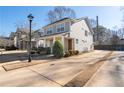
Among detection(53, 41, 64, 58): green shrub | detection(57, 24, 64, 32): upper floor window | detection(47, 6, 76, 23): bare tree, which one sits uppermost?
detection(47, 6, 76, 23): bare tree

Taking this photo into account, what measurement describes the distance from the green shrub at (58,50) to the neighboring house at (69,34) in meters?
0.92

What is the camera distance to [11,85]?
516 cm

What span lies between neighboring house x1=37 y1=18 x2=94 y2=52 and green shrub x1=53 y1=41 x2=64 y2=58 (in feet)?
3.03

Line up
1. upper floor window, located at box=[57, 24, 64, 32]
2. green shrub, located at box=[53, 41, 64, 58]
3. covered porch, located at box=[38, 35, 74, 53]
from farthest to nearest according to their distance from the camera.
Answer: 1. upper floor window, located at box=[57, 24, 64, 32]
2. covered porch, located at box=[38, 35, 74, 53]
3. green shrub, located at box=[53, 41, 64, 58]

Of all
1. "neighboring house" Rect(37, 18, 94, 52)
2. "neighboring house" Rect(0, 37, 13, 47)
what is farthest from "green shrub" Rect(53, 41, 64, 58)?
"neighboring house" Rect(0, 37, 13, 47)

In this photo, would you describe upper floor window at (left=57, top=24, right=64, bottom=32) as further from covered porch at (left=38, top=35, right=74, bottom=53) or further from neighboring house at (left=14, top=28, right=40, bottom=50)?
neighboring house at (left=14, top=28, right=40, bottom=50)

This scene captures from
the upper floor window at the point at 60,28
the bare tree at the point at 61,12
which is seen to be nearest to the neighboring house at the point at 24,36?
the upper floor window at the point at 60,28

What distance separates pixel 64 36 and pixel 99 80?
8684 millimetres

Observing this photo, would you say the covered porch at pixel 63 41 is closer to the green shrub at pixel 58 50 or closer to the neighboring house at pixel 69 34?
the neighboring house at pixel 69 34

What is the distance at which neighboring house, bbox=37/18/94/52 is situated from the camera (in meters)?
14.0

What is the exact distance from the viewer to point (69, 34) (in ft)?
47.9
